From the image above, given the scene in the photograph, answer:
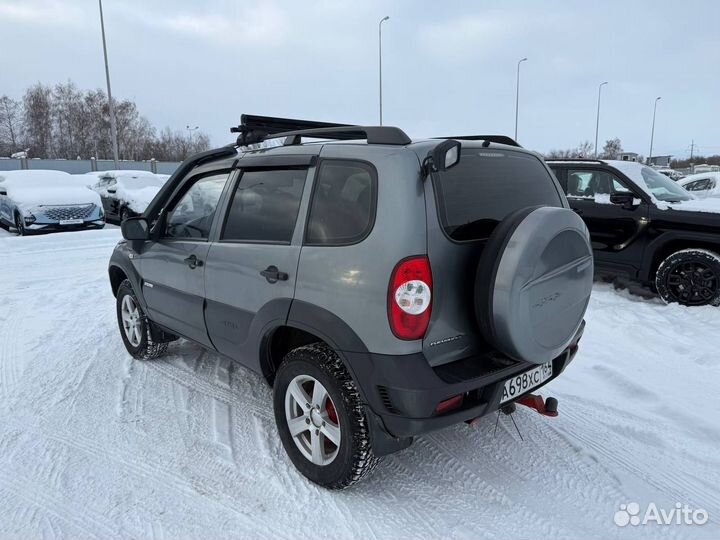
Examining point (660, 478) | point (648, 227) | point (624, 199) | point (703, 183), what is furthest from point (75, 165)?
point (660, 478)

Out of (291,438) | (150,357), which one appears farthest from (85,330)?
(291,438)

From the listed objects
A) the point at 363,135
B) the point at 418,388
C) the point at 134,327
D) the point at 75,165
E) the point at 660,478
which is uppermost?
the point at 75,165

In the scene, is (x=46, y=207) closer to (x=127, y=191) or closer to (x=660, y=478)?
(x=127, y=191)

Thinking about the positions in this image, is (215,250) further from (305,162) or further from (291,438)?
(291,438)

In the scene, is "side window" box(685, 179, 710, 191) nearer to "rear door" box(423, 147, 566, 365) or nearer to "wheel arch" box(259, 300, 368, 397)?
"rear door" box(423, 147, 566, 365)

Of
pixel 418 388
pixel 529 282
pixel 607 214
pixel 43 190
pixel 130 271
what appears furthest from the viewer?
pixel 43 190

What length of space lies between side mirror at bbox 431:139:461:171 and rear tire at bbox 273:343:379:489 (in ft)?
3.56

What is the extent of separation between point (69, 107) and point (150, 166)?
29.9 meters

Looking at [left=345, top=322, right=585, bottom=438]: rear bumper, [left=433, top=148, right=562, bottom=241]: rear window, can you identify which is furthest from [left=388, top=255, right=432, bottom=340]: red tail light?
[left=433, top=148, right=562, bottom=241]: rear window

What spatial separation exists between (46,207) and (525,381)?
1219cm

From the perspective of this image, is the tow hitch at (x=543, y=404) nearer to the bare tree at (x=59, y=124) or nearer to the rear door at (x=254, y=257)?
the rear door at (x=254, y=257)

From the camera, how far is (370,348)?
225 centimetres

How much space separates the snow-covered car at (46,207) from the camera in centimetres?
1123

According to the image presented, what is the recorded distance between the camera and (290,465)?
2.82 metres
